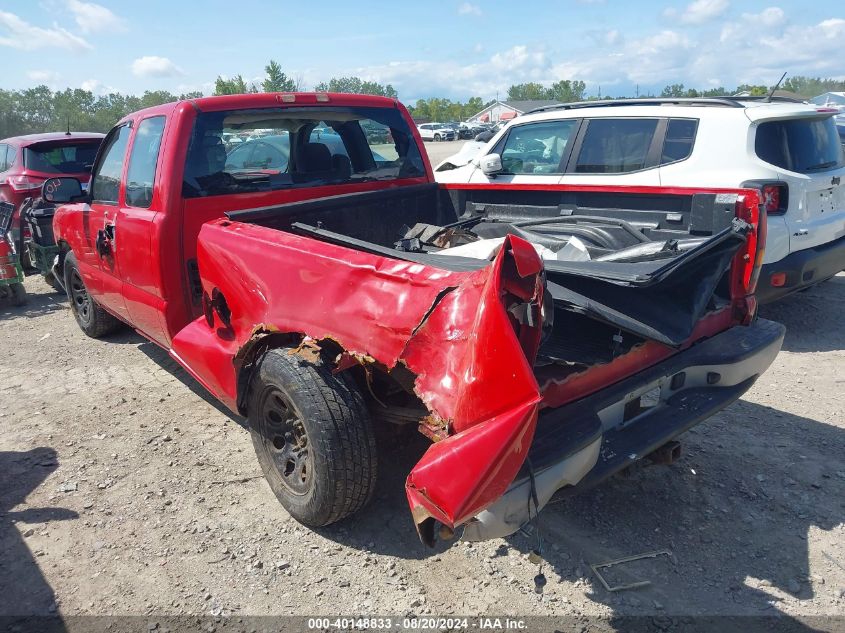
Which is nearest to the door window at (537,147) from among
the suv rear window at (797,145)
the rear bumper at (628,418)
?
the suv rear window at (797,145)

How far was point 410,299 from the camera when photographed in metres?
2.21

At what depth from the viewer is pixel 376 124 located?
15.5 feet

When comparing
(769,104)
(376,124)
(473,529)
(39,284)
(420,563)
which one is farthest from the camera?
(39,284)

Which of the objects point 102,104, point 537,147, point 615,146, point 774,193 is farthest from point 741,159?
point 102,104

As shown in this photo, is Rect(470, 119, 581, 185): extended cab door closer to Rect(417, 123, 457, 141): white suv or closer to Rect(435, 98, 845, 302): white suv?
Rect(435, 98, 845, 302): white suv

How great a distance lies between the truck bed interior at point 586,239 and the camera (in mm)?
2426

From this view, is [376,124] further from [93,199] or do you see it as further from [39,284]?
[39,284]

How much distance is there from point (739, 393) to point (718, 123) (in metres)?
3.19

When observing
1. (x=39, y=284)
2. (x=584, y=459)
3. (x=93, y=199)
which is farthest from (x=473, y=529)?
(x=39, y=284)

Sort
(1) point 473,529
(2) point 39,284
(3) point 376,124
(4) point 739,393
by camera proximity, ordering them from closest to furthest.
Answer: (1) point 473,529
(4) point 739,393
(3) point 376,124
(2) point 39,284

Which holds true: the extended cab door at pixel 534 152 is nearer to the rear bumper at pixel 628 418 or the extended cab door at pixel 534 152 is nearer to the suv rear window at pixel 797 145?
the suv rear window at pixel 797 145

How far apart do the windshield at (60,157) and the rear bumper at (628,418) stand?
823 centimetres

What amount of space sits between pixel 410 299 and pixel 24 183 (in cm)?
799

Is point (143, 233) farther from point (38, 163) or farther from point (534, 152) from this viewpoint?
point (38, 163)
